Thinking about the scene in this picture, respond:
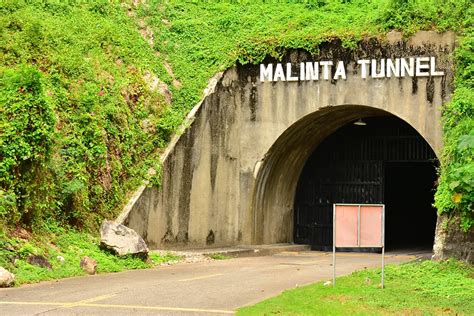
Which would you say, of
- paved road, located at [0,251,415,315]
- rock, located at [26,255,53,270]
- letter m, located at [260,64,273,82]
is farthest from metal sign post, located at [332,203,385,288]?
letter m, located at [260,64,273,82]

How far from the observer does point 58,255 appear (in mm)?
14844

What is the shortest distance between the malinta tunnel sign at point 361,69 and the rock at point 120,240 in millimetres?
6843

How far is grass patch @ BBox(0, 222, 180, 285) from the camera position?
13578 millimetres

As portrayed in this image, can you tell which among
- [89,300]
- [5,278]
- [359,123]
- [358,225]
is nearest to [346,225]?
[358,225]

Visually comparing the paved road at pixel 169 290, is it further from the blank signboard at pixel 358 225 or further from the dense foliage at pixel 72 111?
the dense foliage at pixel 72 111

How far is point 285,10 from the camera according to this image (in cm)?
2291

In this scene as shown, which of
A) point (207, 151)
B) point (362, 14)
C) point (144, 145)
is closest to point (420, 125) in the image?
point (362, 14)

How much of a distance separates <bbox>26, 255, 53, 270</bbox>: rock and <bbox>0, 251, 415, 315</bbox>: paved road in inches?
26.0

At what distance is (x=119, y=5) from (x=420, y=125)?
9110 millimetres

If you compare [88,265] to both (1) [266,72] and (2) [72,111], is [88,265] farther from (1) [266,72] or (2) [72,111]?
(1) [266,72]

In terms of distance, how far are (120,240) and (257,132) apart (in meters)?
6.65

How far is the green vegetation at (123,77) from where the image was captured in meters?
15.0

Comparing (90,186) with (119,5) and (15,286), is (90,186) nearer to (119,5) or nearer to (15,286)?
(15,286)

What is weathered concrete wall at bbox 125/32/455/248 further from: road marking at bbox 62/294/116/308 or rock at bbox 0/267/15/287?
road marking at bbox 62/294/116/308
